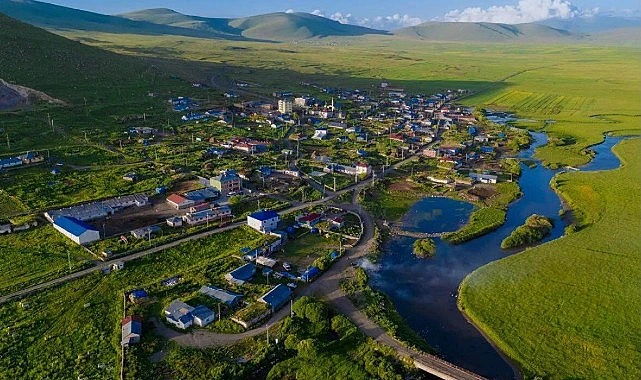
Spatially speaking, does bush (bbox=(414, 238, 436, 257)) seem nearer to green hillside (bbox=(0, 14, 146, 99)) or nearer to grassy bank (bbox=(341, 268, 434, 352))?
grassy bank (bbox=(341, 268, 434, 352))

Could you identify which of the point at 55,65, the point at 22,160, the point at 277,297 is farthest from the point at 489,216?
the point at 55,65

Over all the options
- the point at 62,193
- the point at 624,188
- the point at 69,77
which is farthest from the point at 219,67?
the point at 624,188

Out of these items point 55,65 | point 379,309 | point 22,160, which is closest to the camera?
point 379,309

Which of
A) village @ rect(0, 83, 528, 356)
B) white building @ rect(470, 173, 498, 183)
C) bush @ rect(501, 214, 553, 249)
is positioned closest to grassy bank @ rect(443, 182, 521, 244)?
white building @ rect(470, 173, 498, 183)

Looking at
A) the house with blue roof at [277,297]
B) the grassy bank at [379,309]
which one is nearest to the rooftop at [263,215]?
the grassy bank at [379,309]

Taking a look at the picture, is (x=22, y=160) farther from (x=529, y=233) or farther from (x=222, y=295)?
(x=529, y=233)

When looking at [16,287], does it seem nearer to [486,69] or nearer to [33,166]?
[33,166]
